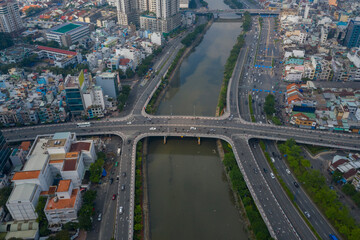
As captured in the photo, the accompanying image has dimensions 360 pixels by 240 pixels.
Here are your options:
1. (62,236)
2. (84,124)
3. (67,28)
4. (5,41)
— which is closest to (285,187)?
(62,236)

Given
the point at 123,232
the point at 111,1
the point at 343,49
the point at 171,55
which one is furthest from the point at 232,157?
the point at 111,1

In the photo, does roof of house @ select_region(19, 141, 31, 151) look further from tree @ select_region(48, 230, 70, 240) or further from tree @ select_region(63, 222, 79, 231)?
tree @ select_region(48, 230, 70, 240)

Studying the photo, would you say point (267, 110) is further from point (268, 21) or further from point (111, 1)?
point (111, 1)

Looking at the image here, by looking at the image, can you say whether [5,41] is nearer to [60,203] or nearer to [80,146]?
[80,146]

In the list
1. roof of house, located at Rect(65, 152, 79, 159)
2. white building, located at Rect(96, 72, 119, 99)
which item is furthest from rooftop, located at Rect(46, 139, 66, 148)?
A: white building, located at Rect(96, 72, 119, 99)

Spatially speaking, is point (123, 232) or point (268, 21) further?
point (268, 21)
